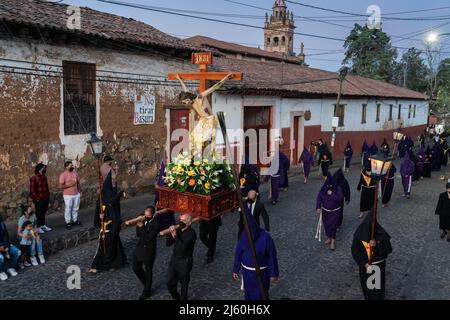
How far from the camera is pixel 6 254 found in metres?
7.54

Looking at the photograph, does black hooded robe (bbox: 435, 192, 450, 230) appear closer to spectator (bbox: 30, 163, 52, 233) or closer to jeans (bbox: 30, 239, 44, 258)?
jeans (bbox: 30, 239, 44, 258)

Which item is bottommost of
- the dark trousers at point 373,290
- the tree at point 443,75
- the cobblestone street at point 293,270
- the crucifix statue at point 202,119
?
the cobblestone street at point 293,270

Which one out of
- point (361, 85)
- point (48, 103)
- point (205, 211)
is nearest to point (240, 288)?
point (205, 211)

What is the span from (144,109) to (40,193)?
488 cm

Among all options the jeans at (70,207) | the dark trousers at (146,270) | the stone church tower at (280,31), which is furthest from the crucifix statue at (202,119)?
the stone church tower at (280,31)

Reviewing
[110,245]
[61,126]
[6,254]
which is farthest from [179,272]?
[61,126]

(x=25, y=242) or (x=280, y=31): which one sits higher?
(x=280, y=31)

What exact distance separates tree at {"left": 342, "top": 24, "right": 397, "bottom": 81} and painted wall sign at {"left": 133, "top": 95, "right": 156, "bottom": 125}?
1673 inches

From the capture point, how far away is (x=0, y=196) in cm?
986

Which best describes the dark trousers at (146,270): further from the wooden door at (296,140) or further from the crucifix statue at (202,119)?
the wooden door at (296,140)

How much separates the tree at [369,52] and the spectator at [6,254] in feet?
161

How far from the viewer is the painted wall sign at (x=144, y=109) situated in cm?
1321

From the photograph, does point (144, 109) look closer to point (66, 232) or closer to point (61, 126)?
point (61, 126)

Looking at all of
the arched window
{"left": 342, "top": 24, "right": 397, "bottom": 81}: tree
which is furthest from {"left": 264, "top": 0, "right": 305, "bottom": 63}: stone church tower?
{"left": 342, "top": 24, "right": 397, "bottom": 81}: tree
